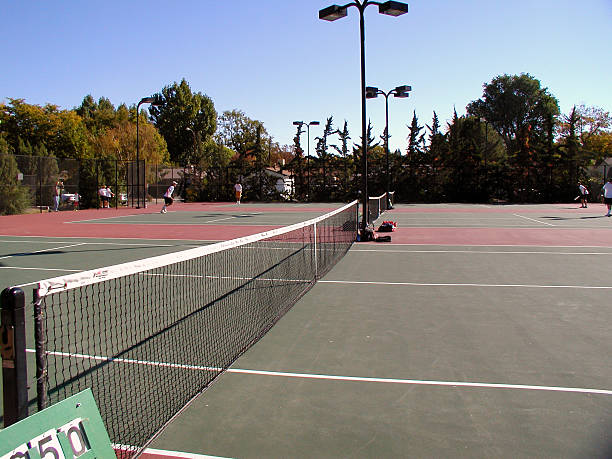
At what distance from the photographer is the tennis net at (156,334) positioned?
3.68m

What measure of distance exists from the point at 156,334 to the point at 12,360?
3362mm

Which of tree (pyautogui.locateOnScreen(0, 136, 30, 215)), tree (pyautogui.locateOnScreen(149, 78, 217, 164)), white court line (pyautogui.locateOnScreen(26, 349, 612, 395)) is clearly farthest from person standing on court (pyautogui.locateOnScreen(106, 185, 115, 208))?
tree (pyautogui.locateOnScreen(149, 78, 217, 164))

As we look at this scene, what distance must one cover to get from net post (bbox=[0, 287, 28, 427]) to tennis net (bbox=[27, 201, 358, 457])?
0.20 m

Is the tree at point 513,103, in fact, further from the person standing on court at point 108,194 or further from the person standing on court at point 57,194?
the person standing on court at point 57,194

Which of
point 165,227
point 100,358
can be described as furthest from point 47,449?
point 165,227

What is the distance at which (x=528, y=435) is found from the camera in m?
3.54

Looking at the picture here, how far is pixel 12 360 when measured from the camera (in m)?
2.57

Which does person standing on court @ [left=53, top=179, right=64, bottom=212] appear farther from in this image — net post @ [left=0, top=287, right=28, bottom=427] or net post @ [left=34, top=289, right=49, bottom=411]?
net post @ [left=0, top=287, right=28, bottom=427]

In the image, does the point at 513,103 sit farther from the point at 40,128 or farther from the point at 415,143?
the point at 40,128

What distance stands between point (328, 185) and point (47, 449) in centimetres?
3991

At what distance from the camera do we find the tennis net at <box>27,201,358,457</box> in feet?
12.1

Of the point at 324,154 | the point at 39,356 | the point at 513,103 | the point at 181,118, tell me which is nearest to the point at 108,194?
the point at 324,154

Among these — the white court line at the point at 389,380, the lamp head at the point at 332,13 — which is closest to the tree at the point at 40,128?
the lamp head at the point at 332,13

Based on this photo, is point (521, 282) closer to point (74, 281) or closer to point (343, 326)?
point (343, 326)
